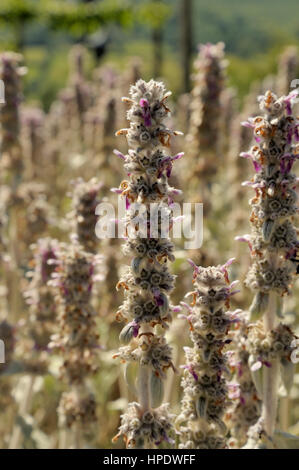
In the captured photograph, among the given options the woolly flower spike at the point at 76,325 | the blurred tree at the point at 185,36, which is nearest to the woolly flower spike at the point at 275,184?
the woolly flower spike at the point at 76,325

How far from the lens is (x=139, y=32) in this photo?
40969 millimetres

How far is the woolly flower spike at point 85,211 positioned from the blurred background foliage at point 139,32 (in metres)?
17.4

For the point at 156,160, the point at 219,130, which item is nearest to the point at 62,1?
the point at 219,130

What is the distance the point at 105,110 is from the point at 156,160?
16.8ft

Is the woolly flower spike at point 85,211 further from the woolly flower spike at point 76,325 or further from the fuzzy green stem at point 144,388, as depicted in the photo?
the fuzzy green stem at point 144,388

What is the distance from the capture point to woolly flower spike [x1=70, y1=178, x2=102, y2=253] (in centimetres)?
441

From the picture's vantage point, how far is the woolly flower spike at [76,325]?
3.98 metres

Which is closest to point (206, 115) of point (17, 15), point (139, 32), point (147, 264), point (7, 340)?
point (7, 340)

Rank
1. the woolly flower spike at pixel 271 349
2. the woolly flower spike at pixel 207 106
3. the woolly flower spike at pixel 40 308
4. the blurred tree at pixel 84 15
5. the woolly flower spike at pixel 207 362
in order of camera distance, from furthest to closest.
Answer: the blurred tree at pixel 84 15
the woolly flower spike at pixel 207 106
the woolly flower spike at pixel 40 308
the woolly flower spike at pixel 271 349
the woolly flower spike at pixel 207 362

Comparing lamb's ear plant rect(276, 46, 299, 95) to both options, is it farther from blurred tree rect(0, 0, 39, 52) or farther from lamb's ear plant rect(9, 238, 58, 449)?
blurred tree rect(0, 0, 39, 52)

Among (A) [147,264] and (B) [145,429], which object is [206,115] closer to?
(A) [147,264]

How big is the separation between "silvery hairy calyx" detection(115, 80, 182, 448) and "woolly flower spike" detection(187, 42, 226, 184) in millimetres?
3328

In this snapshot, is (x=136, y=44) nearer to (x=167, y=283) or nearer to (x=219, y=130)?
(x=219, y=130)

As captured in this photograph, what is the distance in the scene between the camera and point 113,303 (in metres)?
6.35
